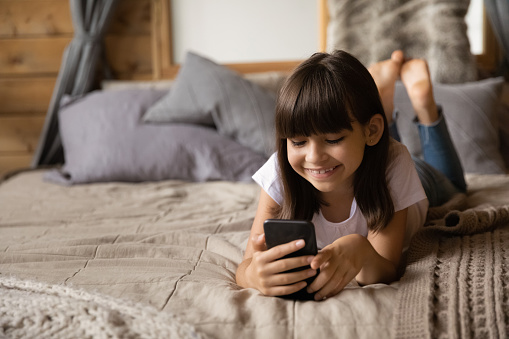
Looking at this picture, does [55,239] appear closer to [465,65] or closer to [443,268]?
[443,268]

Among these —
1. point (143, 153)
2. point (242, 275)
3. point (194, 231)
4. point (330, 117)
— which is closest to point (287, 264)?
point (242, 275)

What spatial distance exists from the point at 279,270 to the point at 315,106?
0.29 meters

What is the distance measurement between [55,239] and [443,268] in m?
0.89

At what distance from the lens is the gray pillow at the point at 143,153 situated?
210 centimetres

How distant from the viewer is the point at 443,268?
3.34 feet

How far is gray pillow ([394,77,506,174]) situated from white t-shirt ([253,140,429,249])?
0.94 meters

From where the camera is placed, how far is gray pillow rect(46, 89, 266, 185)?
6.89 feet

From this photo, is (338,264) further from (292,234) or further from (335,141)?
(335,141)

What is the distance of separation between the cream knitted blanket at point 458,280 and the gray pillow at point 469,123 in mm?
Answer: 827

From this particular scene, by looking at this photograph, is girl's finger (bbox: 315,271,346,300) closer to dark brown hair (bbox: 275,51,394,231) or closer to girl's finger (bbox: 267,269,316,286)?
girl's finger (bbox: 267,269,316,286)

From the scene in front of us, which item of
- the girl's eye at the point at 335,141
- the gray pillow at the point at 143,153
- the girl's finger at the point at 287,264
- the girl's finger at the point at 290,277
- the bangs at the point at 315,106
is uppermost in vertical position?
the bangs at the point at 315,106

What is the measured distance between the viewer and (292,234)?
36.0 inches

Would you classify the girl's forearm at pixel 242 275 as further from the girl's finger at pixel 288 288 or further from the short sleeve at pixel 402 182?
the short sleeve at pixel 402 182

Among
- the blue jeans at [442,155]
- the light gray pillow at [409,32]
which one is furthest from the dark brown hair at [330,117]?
the light gray pillow at [409,32]
